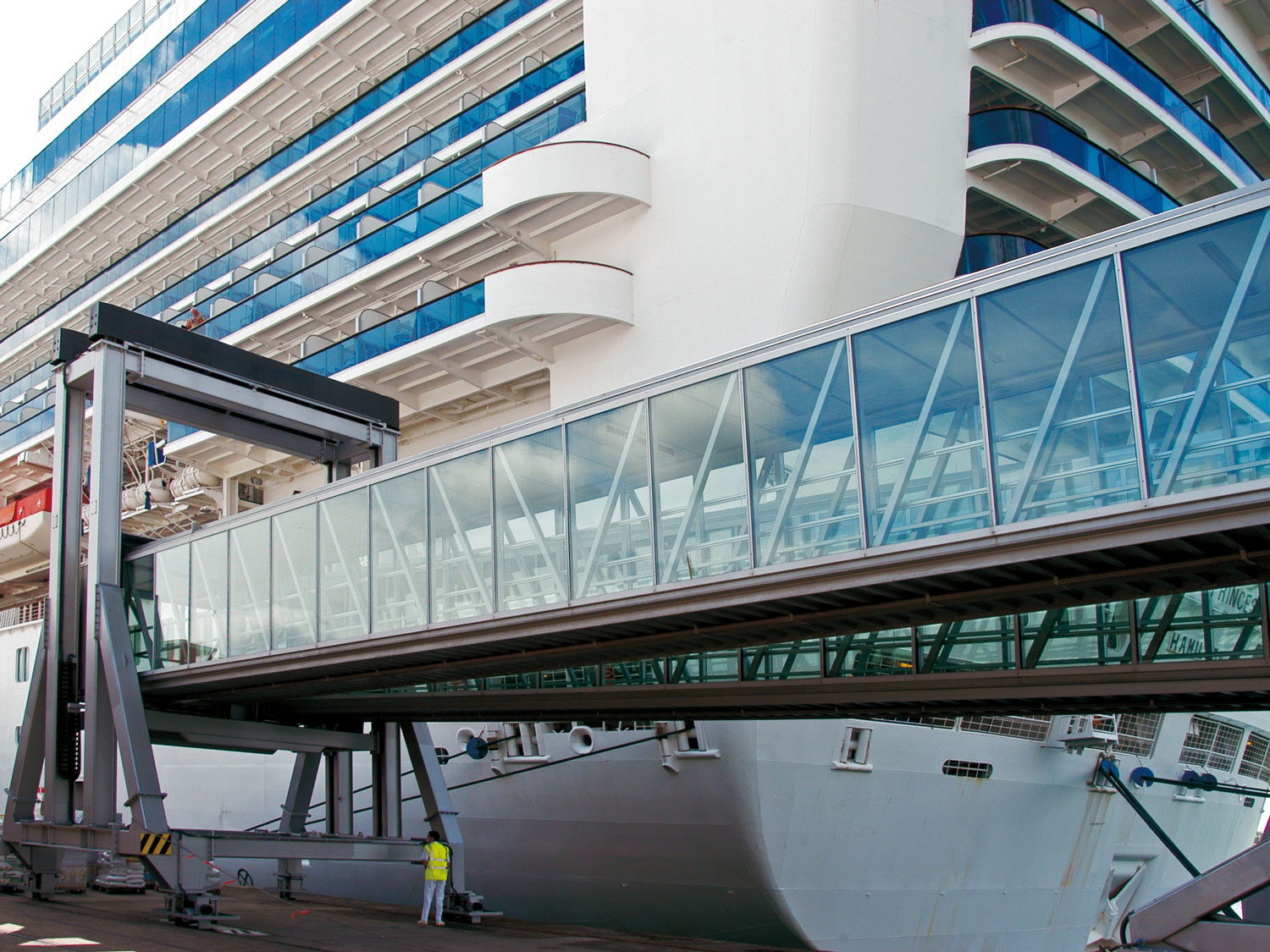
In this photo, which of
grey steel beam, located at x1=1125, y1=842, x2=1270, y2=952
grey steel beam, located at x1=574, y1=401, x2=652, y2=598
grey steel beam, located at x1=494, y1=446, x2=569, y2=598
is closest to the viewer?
grey steel beam, located at x1=1125, y1=842, x2=1270, y2=952

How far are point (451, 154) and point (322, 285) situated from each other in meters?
3.59

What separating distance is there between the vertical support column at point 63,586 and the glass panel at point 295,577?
341 cm

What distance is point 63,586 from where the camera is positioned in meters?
15.5

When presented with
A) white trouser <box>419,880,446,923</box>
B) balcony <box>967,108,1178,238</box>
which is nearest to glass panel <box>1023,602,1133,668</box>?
white trouser <box>419,880,446,923</box>

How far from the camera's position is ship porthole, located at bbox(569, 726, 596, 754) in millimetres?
16109

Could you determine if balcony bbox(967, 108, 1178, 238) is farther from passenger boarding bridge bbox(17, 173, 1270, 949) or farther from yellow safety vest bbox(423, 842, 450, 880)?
yellow safety vest bbox(423, 842, 450, 880)

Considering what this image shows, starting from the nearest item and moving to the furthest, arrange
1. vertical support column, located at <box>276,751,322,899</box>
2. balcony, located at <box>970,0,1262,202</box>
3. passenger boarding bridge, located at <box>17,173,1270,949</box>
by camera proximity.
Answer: passenger boarding bridge, located at <box>17,173,1270,949</box> < vertical support column, located at <box>276,751,322,899</box> < balcony, located at <box>970,0,1262,202</box>

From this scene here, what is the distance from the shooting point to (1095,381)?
7688 millimetres

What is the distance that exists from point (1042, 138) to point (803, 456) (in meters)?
10.7

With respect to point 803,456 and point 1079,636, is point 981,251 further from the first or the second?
point 803,456

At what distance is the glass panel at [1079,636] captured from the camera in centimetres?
1042

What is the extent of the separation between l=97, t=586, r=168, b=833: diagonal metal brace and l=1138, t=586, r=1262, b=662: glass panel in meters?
10.7

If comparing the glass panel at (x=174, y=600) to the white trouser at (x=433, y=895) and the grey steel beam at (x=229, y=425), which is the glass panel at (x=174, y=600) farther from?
the white trouser at (x=433, y=895)

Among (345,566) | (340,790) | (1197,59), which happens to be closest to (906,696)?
(345,566)
